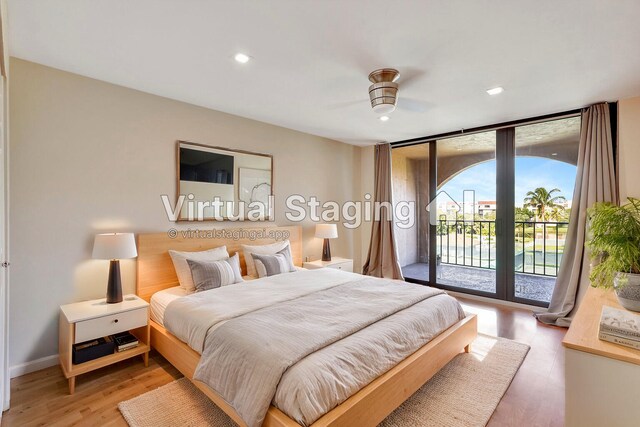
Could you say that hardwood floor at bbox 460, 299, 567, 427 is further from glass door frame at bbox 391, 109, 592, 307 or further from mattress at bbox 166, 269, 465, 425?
mattress at bbox 166, 269, 465, 425

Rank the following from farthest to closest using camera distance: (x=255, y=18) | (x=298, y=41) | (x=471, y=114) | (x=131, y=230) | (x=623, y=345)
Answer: (x=471, y=114)
(x=131, y=230)
(x=298, y=41)
(x=255, y=18)
(x=623, y=345)

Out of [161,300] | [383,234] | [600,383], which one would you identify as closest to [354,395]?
[600,383]

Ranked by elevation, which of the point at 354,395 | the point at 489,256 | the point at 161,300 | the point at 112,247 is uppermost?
the point at 112,247

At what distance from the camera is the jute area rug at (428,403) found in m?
1.88

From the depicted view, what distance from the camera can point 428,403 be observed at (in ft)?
6.73

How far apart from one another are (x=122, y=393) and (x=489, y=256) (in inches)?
190

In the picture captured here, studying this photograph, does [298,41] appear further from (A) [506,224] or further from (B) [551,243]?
(B) [551,243]

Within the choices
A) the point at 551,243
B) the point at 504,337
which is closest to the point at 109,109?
the point at 504,337

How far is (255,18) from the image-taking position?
183 centimetres

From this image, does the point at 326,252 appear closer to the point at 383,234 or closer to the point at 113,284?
the point at 383,234

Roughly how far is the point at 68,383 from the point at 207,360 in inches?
51.3

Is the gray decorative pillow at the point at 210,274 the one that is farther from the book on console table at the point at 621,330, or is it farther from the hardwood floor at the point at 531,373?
the book on console table at the point at 621,330

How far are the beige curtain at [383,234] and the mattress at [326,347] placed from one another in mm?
1916

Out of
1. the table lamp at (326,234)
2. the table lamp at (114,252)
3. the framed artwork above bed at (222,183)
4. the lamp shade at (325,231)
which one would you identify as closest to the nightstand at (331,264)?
the table lamp at (326,234)
